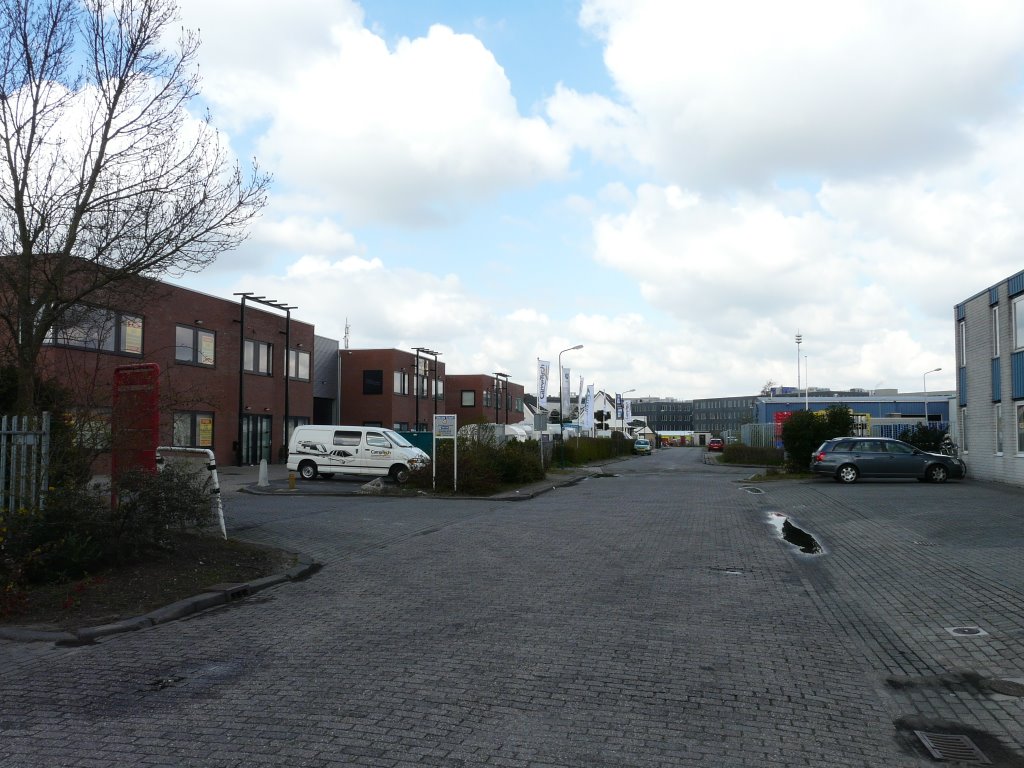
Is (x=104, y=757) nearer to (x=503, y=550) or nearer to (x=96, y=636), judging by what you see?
(x=96, y=636)

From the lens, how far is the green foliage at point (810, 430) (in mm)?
31875

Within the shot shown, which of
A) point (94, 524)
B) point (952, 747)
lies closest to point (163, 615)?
point (94, 524)

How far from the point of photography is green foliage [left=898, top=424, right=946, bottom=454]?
108 ft

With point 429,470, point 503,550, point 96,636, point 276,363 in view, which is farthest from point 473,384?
point 96,636

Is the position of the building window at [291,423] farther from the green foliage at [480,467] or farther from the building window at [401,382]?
the green foliage at [480,467]

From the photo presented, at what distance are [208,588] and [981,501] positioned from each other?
16967 millimetres

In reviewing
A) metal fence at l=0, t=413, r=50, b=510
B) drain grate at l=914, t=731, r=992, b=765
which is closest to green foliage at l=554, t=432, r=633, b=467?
metal fence at l=0, t=413, r=50, b=510

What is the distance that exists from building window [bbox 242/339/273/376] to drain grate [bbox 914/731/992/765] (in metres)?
36.7

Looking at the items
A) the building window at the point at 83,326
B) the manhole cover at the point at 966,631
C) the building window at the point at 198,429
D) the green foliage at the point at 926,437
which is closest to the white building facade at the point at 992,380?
the green foliage at the point at 926,437

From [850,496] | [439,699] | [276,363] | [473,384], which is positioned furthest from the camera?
[473,384]

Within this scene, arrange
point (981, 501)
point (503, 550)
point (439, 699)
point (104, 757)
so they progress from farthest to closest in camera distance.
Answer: point (981, 501) < point (503, 550) < point (439, 699) < point (104, 757)

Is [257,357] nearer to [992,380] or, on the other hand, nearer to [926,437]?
[926,437]

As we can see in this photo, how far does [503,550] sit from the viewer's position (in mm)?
12258

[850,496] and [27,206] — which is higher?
[27,206]
